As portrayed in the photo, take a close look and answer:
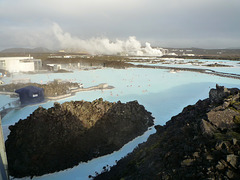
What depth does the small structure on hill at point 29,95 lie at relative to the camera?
12516 mm

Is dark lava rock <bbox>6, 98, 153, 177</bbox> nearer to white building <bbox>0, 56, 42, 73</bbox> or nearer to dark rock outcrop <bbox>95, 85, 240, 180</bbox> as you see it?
dark rock outcrop <bbox>95, 85, 240, 180</bbox>

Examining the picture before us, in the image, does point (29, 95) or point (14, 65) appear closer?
point (29, 95)

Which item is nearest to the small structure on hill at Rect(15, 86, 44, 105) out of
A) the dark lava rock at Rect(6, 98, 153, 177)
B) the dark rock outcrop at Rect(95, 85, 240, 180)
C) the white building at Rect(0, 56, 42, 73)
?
the dark lava rock at Rect(6, 98, 153, 177)

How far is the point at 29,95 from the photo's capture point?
12.7 meters

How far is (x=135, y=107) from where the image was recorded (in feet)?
32.4

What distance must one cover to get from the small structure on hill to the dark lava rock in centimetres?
544

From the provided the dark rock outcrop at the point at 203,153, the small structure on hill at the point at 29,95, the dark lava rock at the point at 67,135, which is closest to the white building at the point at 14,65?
the small structure on hill at the point at 29,95

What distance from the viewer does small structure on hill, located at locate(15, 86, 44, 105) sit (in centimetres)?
1252

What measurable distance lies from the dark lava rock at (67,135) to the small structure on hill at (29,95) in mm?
5441

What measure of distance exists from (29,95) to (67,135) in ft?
23.5

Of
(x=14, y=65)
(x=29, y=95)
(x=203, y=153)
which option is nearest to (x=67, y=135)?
(x=203, y=153)

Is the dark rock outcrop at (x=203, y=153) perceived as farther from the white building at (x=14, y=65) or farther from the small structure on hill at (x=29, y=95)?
the white building at (x=14, y=65)

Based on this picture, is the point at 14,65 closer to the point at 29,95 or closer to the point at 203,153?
the point at 29,95

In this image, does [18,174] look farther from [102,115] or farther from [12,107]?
[12,107]
